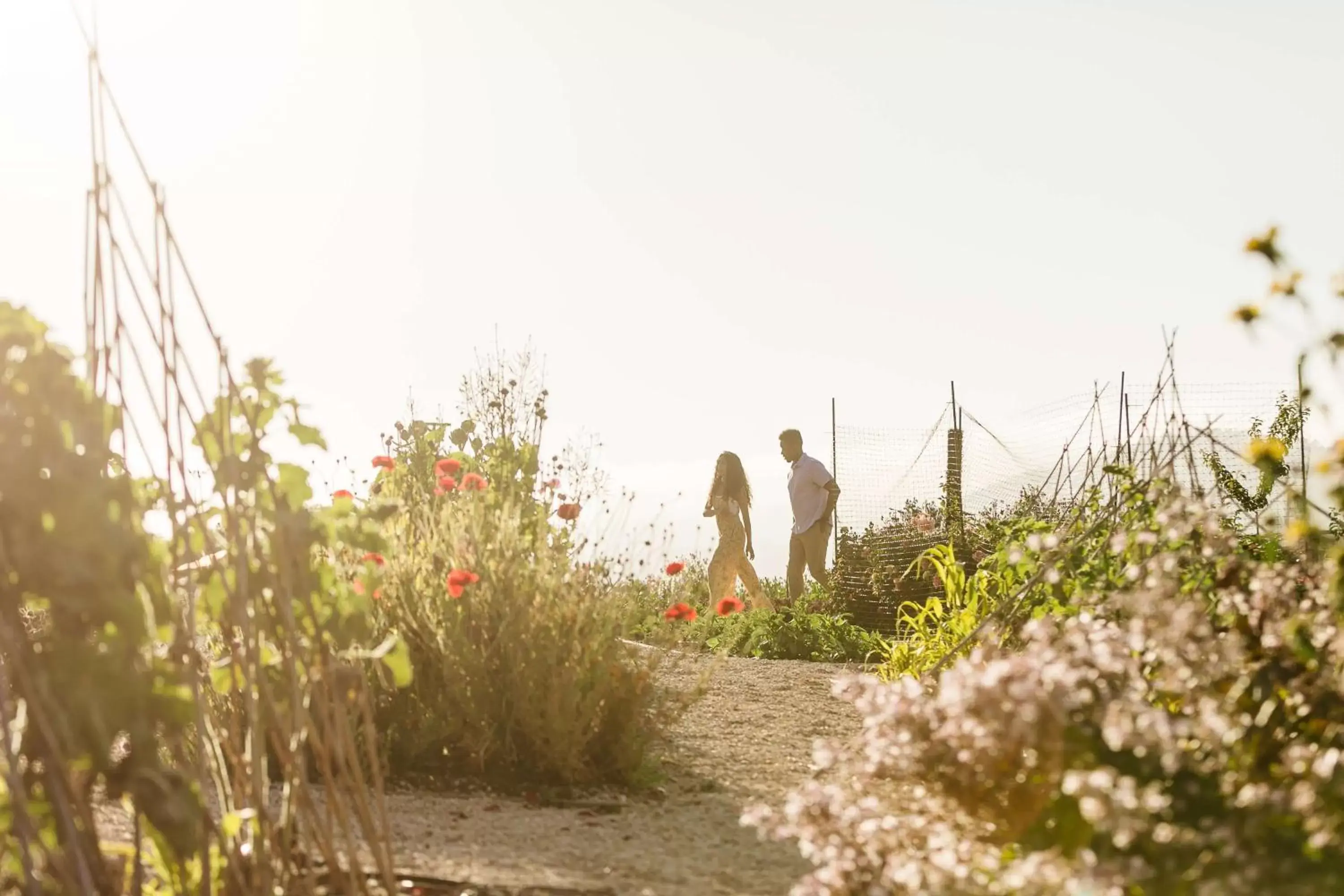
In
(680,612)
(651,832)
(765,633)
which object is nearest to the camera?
(651,832)

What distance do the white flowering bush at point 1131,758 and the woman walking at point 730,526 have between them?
7.24 meters

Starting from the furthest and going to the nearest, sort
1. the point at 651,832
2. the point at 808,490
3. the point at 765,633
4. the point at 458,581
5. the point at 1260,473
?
the point at 808,490 < the point at 765,633 < the point at 1260,473 < the point at 458,581 < the point at 651,832

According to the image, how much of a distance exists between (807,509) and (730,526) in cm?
73

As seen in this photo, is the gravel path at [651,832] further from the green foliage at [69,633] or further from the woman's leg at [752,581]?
the woman's leg at [752,581]

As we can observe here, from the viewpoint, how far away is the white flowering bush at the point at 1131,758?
2133 millimetres

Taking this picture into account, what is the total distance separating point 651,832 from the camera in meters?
3.99

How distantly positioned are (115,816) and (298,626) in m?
1.72

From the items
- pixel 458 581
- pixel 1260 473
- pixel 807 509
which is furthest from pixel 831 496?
pixel 458 581

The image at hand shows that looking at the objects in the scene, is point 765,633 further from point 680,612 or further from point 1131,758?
point 1131,758

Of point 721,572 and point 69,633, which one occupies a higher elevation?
point 721,572

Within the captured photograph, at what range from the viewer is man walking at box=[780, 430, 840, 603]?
10977 millimetres

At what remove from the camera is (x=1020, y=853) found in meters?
2.74

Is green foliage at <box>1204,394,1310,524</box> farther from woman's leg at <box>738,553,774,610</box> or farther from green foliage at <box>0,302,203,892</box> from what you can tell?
green foliage at <box>0,302,203,892</box>

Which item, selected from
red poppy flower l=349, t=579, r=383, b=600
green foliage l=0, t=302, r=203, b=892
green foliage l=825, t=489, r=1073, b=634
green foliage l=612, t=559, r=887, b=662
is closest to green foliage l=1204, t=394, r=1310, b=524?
green foliage l=825, t=489, r=1073, b=634
